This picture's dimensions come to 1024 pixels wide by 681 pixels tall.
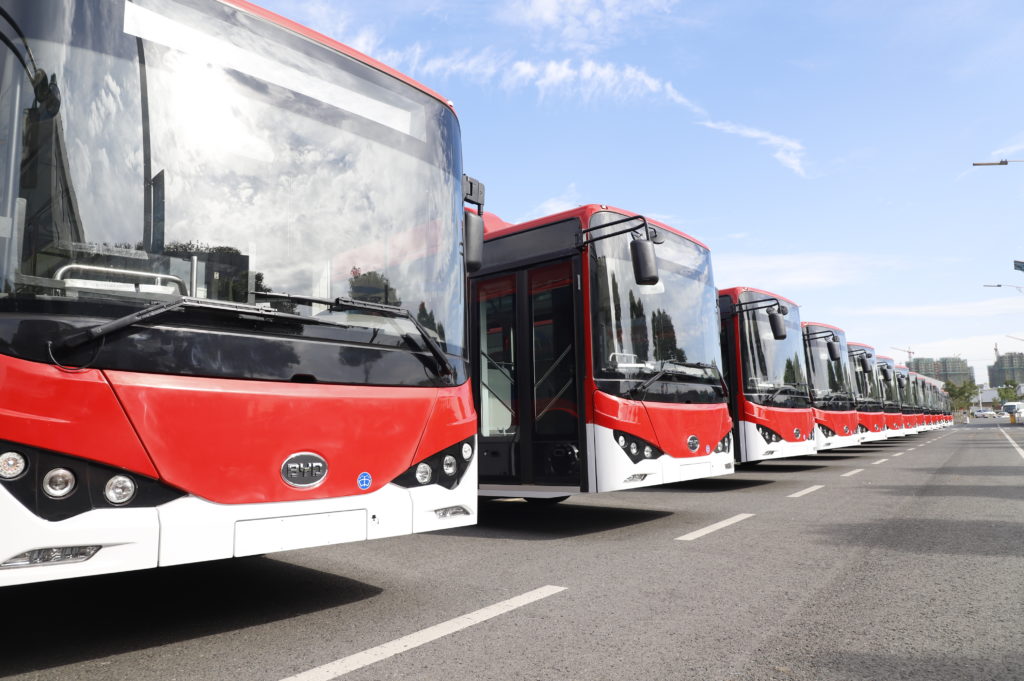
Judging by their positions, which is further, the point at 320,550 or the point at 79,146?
the point at 320,550

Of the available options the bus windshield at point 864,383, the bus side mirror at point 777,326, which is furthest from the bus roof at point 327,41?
the bus windshield at point 864,383

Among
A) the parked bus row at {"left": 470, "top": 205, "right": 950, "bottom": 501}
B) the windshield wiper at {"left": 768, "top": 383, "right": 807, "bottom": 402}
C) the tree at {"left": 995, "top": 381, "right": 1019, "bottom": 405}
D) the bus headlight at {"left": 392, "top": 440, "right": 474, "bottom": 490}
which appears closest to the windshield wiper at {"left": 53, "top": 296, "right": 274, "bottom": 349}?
the bus headlight at {"left": 392, "top": 440, "right": 474, "bottom": 490}

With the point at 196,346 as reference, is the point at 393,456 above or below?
below

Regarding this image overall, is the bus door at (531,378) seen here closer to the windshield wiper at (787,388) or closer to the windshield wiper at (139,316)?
the windshield wiper at (139,316)

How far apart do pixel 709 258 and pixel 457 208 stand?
4990 mm

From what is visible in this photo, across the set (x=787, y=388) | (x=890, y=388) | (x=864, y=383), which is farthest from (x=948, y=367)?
(x=787, y=388)

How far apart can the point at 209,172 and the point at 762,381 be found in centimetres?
978

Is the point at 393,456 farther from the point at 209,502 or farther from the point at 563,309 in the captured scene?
the point at 563,309

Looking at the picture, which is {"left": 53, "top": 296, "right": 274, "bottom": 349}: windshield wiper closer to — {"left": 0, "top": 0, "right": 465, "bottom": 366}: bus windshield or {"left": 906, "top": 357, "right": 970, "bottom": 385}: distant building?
{"left": 0, "top": 0, "right": 465, "bottom": 366}: bus windshield

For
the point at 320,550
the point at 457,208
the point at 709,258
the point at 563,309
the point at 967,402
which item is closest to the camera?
the point at 457,208

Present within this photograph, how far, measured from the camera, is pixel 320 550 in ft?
20.6

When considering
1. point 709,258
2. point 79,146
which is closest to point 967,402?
point 709,258

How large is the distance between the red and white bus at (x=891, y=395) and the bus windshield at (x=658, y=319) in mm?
18391

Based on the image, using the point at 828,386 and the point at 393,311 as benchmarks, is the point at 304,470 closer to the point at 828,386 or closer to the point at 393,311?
the point at 393,311
